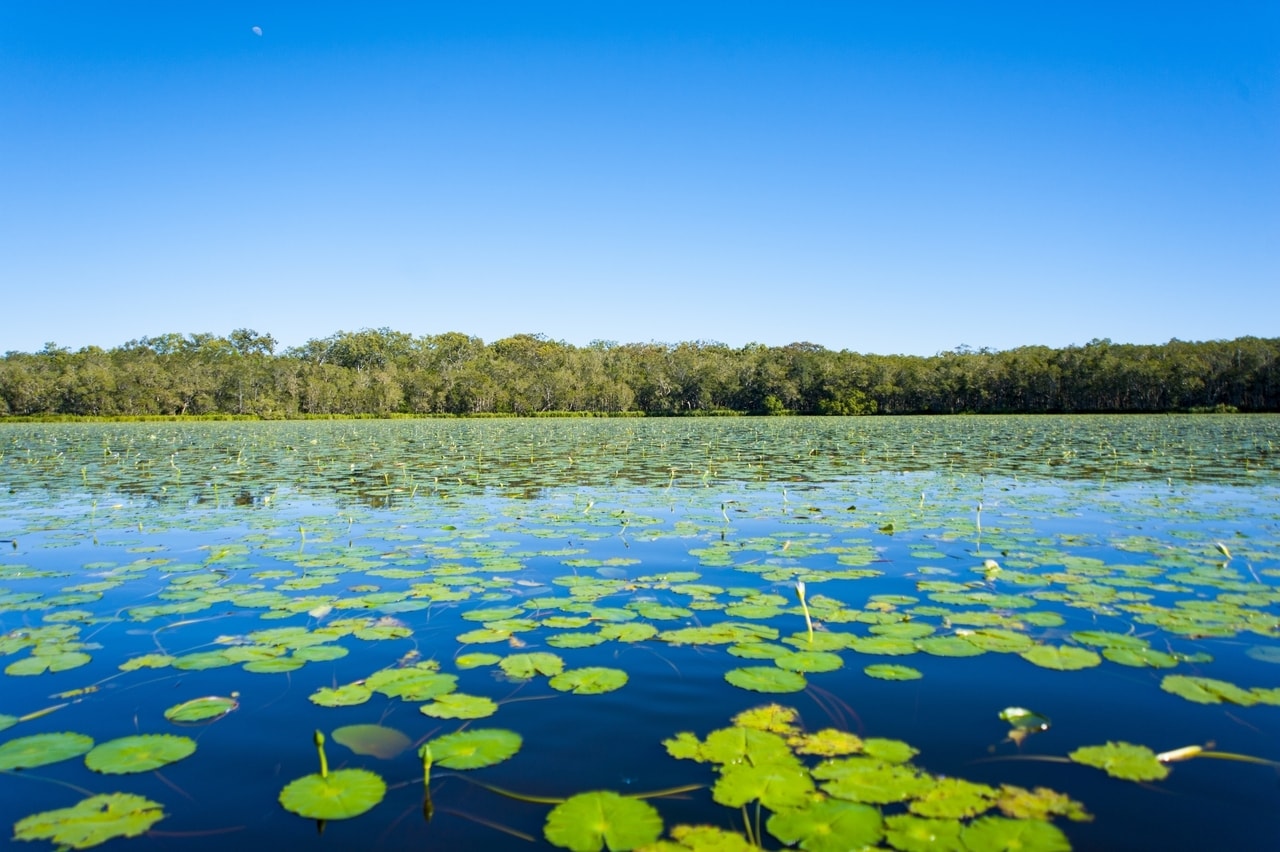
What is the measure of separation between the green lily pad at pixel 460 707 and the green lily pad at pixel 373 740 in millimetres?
205

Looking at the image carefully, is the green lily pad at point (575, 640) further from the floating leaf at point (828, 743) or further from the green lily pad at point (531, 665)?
the floating leaf at point (828, 743)

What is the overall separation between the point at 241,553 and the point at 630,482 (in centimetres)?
768

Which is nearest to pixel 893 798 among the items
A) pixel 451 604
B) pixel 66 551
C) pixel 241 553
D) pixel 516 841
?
pixel 516 841

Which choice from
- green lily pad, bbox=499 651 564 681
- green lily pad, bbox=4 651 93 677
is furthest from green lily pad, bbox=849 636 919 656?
green lily pad, bbox=4 651 93 677

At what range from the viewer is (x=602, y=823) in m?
2.59

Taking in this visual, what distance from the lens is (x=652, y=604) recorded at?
5.49m

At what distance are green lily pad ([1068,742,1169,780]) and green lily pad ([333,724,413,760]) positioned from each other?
2.80 metres

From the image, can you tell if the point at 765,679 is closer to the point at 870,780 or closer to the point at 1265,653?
the point at 870,780

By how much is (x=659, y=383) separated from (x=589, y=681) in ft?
275

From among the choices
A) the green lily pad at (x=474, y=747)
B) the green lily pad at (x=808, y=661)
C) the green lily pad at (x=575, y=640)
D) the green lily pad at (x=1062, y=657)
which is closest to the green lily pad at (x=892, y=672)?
the green lily pad at (x=808, y=661)

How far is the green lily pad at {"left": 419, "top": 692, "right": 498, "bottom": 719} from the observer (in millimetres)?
3535

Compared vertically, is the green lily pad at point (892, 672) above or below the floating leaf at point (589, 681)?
below

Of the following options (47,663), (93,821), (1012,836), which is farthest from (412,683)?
(1012,836)

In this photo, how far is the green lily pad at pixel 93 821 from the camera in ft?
8.39
